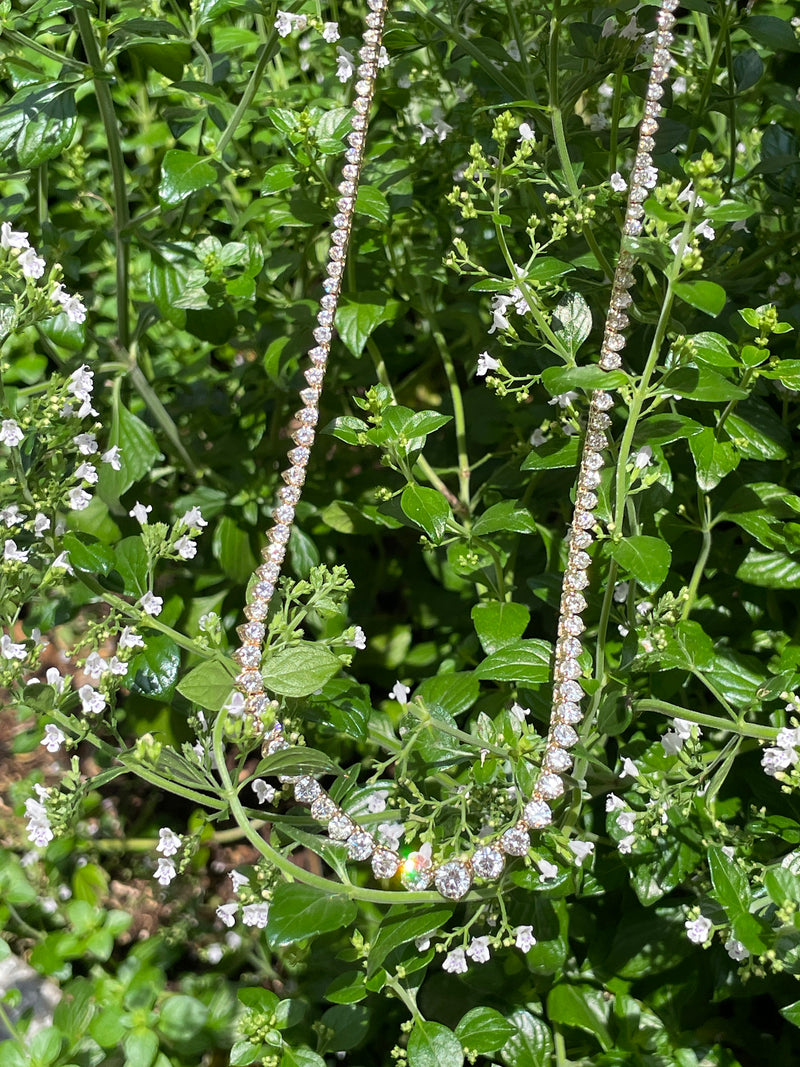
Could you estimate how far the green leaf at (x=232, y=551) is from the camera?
1.34 meters

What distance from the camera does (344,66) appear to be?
1149 mm

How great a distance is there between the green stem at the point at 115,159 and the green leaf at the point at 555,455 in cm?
57

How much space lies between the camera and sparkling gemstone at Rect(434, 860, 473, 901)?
0.78 meters

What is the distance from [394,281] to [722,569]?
22.5 inches

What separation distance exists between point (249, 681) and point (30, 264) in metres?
0.46

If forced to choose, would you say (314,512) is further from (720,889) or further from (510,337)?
(720,889)

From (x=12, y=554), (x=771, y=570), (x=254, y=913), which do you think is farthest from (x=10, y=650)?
(x=771, y=570)

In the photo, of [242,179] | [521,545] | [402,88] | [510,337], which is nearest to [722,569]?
[521,545]

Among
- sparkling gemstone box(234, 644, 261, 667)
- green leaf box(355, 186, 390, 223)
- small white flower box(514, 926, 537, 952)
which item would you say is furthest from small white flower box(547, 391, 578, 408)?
small white flower box(514, 926, 537, 952)

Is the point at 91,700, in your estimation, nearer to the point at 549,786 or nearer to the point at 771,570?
the point at 549,786

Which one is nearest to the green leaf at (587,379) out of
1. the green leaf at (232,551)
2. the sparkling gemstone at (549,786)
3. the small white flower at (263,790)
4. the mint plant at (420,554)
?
the mint plant at (420,554)

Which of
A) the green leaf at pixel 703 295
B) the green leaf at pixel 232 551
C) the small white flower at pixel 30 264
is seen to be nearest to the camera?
the green leaf at pixel 703 295

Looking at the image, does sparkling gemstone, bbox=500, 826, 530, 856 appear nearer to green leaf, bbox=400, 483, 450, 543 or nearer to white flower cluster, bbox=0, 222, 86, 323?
green leaf, bbox=400, 483, 450, 543

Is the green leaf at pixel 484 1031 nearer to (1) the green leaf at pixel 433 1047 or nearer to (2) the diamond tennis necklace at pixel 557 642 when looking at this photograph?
(1) the green leaf at pixel 433 1047
